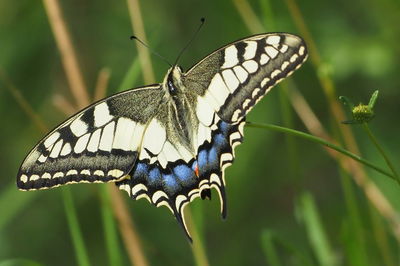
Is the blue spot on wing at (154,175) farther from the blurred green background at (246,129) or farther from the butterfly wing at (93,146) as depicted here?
the blurred green background at (246,129)

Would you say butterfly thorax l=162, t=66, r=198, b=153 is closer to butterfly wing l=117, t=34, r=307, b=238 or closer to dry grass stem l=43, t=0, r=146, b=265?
butterfly wing l=117, t=34, r=307, b=238

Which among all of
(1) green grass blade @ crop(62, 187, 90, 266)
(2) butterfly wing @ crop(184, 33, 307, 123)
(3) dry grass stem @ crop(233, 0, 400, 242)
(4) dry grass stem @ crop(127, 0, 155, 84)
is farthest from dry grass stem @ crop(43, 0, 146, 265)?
(3) dry grass stem @ crop(233, 0, 400, 242)

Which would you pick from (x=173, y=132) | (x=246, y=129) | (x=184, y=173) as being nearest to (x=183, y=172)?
(x=184, y=173)

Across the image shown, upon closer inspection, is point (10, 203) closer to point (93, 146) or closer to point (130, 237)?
point (130, 237)

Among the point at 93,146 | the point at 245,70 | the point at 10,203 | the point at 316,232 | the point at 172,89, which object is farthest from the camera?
the point at 10,203

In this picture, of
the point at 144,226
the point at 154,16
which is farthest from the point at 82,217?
the point at 154,16

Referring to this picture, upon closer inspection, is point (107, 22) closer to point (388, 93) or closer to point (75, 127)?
point (388, 93)
